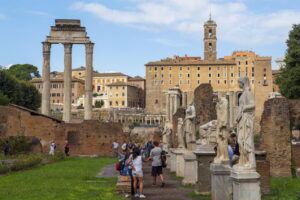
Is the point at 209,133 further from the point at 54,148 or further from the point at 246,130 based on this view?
the point at 54,148

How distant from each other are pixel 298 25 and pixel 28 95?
38.3 m

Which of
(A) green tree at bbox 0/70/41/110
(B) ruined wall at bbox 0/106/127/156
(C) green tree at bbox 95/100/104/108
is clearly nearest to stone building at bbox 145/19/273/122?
(C) green tree at bbox 95/100/104/108

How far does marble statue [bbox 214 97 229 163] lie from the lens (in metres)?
9.82

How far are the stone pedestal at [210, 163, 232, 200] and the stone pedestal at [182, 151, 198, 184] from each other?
365cm

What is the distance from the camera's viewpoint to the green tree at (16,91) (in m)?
55.5

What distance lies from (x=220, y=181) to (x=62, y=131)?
2696cm

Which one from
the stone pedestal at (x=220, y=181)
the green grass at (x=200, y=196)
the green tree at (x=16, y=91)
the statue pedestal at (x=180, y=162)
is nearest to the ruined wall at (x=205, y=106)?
the statue pedestal at (x=180, y=162)

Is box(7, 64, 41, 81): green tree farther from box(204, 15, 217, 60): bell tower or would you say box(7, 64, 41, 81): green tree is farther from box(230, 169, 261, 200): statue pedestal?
box(230, 169, 261, 200): statue pedestal

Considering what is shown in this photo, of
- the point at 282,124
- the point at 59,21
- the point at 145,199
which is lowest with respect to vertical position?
the point at 145,199

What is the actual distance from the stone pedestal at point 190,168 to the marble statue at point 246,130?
17.2ft

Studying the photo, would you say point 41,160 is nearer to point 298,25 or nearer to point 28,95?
point 298,25

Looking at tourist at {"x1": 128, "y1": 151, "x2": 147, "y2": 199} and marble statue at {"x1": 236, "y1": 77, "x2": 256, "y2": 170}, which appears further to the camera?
tourist at {"x1": 128, "y1": 151, "x2": 147, "y2": 199}

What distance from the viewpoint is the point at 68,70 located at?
156 ft

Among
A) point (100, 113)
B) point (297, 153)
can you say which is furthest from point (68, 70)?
point (100, 113)
